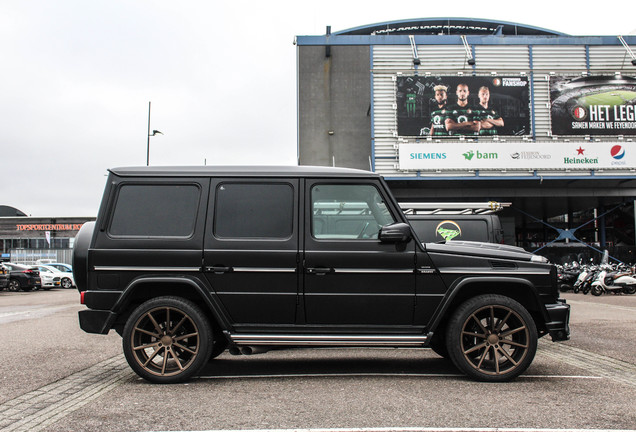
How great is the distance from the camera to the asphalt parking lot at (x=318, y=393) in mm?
4258

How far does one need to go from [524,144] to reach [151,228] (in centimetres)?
2721

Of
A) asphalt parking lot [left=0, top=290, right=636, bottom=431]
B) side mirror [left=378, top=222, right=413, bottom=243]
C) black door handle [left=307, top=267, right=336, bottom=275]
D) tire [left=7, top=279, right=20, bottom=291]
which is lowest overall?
tire [left=7, top=279, right=20, bottom=291]

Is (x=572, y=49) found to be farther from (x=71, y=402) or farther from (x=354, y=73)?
(x=71, y=402)

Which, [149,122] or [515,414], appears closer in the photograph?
[515,414]

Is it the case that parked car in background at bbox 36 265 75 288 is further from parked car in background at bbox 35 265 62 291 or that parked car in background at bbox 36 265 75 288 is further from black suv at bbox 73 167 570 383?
black suv at bbox 73 167 570 383

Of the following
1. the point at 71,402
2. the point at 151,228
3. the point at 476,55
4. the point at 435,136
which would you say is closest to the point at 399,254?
the point at 151,228

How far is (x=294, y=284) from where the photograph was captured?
5.67 meters

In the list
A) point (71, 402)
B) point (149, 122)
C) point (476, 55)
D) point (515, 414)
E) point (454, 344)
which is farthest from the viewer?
point (476, 55)

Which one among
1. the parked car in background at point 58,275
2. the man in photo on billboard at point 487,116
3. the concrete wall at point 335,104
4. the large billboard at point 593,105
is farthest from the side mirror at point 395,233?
the parked car in background at point 58,275

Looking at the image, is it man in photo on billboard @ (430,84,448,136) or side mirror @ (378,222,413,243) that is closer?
side mirror @ (378,222,413,243)

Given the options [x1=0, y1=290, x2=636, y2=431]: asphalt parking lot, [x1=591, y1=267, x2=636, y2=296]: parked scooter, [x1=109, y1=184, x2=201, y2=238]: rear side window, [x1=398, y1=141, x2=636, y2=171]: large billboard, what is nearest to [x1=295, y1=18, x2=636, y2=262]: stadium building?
[x1=398, y1=141, x2=636, y2=171]: large billboard

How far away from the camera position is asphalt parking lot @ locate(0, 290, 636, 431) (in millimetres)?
4258

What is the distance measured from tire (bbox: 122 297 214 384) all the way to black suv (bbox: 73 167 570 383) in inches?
0.5

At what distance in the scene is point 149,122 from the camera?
2961 centimetres
